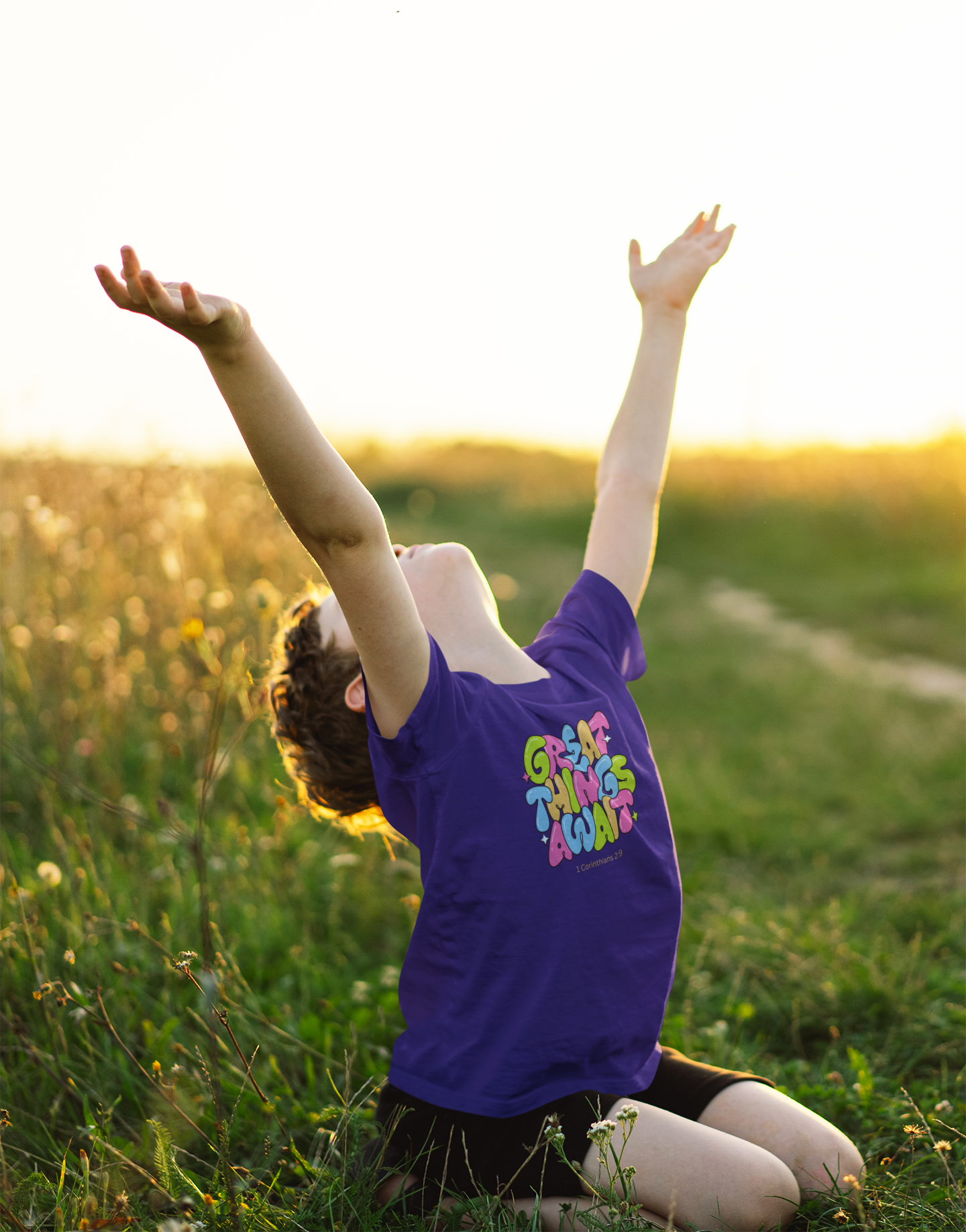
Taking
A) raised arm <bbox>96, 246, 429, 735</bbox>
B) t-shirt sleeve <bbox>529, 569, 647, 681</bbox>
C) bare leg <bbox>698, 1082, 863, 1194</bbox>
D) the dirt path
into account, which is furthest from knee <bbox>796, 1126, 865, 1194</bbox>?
the dirt path

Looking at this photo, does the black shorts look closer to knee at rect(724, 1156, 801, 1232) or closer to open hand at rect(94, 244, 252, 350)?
knee at rect(724, 1156, 801, 1232)

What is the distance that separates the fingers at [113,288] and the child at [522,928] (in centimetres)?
32

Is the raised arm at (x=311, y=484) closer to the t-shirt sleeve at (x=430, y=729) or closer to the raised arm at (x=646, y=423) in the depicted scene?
the t-shirt sleeve at (x=430, y=729)

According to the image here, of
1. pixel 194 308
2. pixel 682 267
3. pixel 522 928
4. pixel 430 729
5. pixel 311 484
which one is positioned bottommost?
pixel 522 928

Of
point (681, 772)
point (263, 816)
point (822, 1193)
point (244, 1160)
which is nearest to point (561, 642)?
point (822, 1193)

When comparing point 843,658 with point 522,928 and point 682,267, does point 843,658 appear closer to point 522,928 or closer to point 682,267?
point 682,267

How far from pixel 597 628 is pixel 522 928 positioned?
24.2 inches

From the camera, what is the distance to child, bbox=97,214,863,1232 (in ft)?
4.44

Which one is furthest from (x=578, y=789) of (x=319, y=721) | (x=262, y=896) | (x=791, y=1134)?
(x=262, y=896)

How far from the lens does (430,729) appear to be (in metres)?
1.37

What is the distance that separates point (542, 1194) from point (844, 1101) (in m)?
0.71

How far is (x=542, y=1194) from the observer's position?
4.67 feet

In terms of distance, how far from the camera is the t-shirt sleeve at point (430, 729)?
136cm

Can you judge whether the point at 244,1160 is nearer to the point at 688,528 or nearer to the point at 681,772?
the point at 681,772
